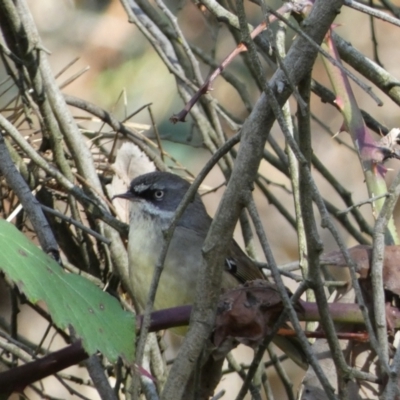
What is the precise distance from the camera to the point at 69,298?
224 centimetres

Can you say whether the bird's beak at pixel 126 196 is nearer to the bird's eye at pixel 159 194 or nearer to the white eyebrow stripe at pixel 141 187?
the white eyebrow stripe at pixel 141 187

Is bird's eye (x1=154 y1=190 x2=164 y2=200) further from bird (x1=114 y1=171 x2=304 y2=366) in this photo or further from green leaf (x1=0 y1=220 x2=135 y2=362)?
green leaf (x1=0 y1=220 x2=135 y2=362)

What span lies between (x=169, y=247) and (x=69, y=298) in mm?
1630

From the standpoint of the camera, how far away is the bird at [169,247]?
12.1 ft

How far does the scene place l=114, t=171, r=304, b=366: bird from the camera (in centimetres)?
367

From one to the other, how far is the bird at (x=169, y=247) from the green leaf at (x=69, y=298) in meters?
1.21

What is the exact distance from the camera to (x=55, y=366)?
2.19m

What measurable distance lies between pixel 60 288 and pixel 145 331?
0.34 m

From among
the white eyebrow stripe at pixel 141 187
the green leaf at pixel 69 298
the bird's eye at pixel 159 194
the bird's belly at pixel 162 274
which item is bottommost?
the green leaf at pixel 69 298

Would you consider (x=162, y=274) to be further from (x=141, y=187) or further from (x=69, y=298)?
(x=69, y=298)

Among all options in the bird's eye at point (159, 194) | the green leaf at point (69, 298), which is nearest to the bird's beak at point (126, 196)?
the bird's eye at point (159, 194)

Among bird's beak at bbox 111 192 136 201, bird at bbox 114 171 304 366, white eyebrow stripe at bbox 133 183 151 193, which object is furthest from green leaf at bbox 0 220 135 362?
white eyebrow stripe at bbox 133 183 151 193

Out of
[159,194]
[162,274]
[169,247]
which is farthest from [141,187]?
[162,274]

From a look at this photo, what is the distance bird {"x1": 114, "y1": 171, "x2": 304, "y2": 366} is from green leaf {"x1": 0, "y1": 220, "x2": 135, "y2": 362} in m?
1.21
